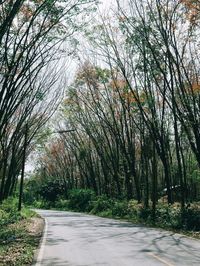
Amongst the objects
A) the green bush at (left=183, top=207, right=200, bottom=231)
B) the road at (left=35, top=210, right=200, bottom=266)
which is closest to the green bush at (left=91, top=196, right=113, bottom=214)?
the green bush at (left=183, top=207, right=200, bottom=231)

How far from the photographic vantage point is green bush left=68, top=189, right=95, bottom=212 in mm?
47769

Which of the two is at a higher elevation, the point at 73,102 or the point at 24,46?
the point at 73,102

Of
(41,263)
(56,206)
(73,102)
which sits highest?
(73,102)

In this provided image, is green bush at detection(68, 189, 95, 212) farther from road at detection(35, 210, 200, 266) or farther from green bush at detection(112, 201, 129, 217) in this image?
road at detection(35, 210, 200, 266)

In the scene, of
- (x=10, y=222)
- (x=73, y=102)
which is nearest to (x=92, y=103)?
(x=73, y=102)

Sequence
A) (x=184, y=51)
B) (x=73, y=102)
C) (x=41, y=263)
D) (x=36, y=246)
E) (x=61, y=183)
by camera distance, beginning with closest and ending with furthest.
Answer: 1. (x=41, y=263)
2. (x=36, y=246)
3. (x=184, y=51)
4. (x=73, y=102)
5. (x=61, y=183)

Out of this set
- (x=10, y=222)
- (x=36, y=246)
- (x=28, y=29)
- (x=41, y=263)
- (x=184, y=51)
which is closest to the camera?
(x=41, y=263)

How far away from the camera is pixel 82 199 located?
50.4m

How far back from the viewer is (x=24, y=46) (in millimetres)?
16438

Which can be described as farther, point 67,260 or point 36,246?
point 36,246

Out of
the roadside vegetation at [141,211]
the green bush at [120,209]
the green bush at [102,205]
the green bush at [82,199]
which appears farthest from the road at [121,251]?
the green bush at [82,199]

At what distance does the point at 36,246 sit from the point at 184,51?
13.2m

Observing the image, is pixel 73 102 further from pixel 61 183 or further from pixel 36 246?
pixel 61 183

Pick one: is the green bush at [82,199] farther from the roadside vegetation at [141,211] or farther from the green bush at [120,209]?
the green bush at [120,209]
